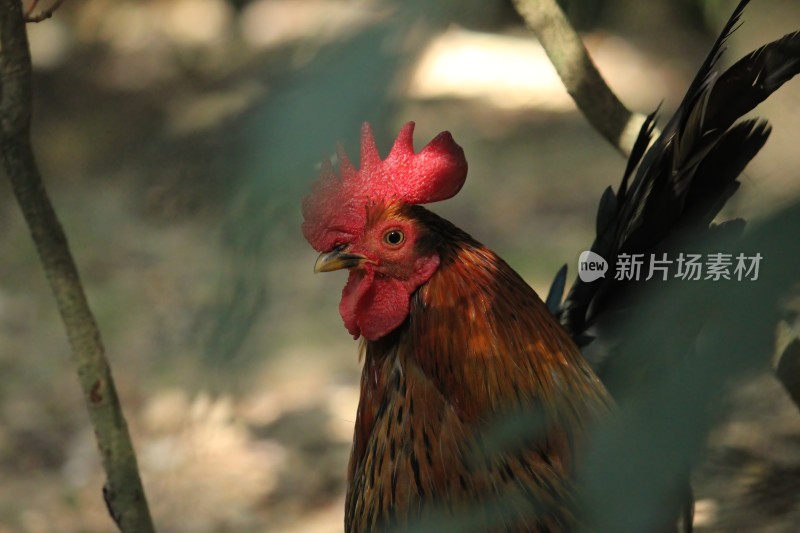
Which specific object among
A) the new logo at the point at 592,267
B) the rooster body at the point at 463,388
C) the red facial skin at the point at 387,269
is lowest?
the rooster body at the point at 463,388

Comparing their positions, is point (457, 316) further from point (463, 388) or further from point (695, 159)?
point (695, 159)

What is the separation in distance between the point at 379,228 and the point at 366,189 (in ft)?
0.30

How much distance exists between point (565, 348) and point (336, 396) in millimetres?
2066

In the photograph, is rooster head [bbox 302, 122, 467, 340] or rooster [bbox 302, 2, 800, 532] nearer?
rooster [bbox 302, 2, 800, 532]

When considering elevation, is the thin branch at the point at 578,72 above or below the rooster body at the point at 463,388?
above

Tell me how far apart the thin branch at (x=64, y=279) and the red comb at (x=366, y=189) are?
60 centimetres

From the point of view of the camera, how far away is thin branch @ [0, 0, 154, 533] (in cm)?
177

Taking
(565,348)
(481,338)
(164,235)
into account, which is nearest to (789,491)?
(565,348)

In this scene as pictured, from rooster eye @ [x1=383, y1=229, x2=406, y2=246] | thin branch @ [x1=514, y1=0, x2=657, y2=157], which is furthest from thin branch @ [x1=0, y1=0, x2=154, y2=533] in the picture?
thin branch @ [x1=514, y1=0, x2=657, y2=157]

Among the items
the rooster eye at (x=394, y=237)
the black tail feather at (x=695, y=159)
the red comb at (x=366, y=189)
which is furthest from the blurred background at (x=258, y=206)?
the rooster eye at (x=394, y=237)

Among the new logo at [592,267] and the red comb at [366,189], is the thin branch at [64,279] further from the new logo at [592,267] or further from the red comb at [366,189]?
the new logo at [592,267]

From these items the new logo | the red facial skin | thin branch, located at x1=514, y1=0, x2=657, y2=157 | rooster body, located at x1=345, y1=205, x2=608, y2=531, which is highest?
thin branch, located at x1=514, y1=0, x2=657, y2=157

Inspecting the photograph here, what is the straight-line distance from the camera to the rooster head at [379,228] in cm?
170

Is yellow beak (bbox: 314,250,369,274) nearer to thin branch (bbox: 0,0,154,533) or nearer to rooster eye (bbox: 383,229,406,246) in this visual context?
rooster eye (bbox: 383,229,406,246)
